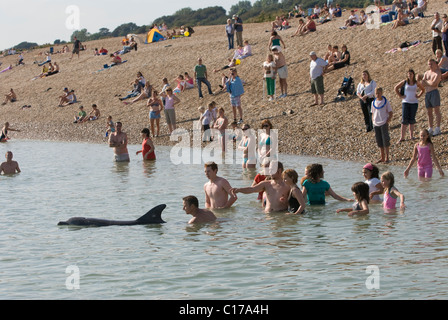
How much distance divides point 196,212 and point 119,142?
8890 millimetres

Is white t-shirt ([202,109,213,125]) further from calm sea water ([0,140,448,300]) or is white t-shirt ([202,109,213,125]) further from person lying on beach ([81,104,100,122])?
person lying on beach ([81,104,100,122])

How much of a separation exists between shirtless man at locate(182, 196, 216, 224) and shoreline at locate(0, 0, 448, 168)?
715cm

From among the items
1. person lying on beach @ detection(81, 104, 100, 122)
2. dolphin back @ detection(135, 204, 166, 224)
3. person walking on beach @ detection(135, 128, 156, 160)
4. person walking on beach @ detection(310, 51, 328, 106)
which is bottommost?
dolphin back @ detection(135, 204, 166, 224)

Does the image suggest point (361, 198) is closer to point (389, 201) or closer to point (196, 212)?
point (389, 201)

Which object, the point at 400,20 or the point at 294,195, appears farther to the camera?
the point at 400,20

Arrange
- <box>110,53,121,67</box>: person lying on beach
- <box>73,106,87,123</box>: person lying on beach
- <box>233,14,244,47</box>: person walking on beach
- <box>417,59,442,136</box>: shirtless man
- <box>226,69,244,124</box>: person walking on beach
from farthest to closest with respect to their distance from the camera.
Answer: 1. <box>110,53,121,67</box>: person lying on beach
2. <box>233,14,244,47</box>: person walking on beach
3. <box>73,106,87,123</box>: person lying on beach
4. <box>226,69,244,124</box>: person walking on beach
5. <box>417,59,442,136</box>: shirtless man

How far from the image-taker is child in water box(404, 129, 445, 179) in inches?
591

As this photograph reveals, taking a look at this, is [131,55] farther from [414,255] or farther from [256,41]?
[414,255]

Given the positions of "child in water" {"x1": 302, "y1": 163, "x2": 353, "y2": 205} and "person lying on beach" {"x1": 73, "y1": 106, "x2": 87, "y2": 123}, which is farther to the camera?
"person lying on beach" {"x1": 73, "y1": 106, "x2": 87, "y2": 123}

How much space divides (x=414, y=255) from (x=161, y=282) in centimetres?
372

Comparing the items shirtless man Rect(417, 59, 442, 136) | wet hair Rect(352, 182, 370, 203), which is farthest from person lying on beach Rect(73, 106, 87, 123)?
wet hair Rect(352, 182, 370, 203)

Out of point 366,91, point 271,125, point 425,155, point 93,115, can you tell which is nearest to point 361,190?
point 425,155

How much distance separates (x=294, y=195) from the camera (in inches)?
496
